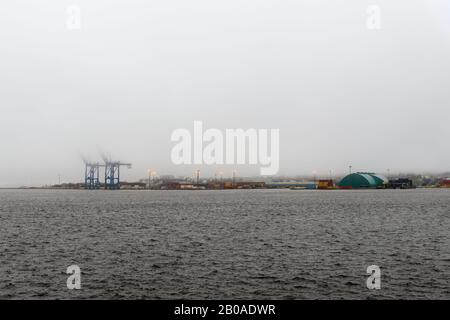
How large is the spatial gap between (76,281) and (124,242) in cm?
2044

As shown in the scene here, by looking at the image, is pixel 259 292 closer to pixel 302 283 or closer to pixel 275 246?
pixel 302 283

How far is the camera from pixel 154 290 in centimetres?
2594

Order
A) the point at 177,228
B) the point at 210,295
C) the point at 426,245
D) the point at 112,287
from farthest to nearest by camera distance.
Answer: the point at 177,228 < the point at 426,245 < the point at 112,287 < the point at 210,295

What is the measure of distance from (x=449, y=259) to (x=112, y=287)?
27965 mm

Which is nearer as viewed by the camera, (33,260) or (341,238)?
(33,260)

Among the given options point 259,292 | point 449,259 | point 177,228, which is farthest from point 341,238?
point 259,292

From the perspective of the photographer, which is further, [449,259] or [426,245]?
[426,245]

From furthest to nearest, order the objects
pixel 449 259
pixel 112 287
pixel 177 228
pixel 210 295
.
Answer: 1. pixel 177 228
2. pixel 449 259
3. pixel 112 287
4. pixel 210 295

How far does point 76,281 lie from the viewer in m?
27.7

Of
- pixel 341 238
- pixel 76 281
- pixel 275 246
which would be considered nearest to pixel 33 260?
pixel 76 281
